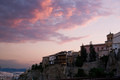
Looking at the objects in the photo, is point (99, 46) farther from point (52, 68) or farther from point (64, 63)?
point (52, 68)

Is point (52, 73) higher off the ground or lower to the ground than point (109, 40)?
lower

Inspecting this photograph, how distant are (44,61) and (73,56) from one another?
515 inches

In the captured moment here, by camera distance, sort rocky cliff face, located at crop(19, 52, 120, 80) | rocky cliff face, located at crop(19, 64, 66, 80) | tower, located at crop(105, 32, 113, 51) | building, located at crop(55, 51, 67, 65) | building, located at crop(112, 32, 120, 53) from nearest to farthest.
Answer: rocky cliff face, located at crop(19, 52, 120, 80)
building, located at crop(112, 32, 120, 53)
rocky cliff face, located at crop(19, 64, 66, 80)
tower, located at crop(105, 32, 113, 51)
building, located at crop(55, 51, 67, 65)

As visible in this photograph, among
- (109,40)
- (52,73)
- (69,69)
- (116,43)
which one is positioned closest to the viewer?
(116,43)

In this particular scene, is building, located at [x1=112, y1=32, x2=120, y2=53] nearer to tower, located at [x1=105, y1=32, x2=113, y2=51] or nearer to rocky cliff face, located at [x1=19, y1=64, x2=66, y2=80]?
tower, located at [x1=105, y1=32, x2=113, y2=51]

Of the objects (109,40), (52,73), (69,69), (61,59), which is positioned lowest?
(52,73)

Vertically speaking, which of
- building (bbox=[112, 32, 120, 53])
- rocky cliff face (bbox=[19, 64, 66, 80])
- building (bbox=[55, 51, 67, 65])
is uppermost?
building (bbox=[112, 32, 120, 53])

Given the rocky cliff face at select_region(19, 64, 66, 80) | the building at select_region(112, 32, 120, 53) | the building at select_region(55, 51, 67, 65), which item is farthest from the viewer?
the building at select_region(55, 51, 67, 65)

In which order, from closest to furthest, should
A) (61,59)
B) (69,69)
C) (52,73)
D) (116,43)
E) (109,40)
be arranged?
(116,43), (69,69), (52,73), (109,40), (61,59)

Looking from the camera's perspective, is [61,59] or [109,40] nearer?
[109,40]

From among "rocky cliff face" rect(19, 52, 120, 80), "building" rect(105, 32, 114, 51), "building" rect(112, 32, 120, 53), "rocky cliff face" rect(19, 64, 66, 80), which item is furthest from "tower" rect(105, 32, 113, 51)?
"rocky cliff face" rect(19, 64, 66, 80)

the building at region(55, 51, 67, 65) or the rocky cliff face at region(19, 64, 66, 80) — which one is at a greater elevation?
the building at region(55, 51, 67, 65)

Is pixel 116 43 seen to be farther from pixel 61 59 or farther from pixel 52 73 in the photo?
→ pixel 52 73

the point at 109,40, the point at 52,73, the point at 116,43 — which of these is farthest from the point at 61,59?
the point at 116,43
